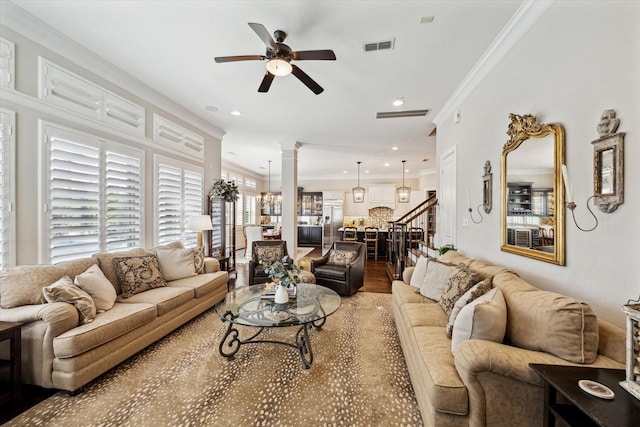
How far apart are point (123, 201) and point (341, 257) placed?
3.34m

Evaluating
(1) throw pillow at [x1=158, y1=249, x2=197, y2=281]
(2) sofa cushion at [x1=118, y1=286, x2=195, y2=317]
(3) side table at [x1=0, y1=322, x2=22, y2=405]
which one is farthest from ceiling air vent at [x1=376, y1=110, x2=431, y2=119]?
(3) side table at [x1=0, y1=322, x2=22, y2=405]

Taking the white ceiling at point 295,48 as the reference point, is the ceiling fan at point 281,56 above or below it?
below

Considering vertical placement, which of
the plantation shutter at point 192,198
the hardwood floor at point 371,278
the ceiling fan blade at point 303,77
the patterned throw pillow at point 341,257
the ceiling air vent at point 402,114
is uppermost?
the ceiling air vent at point 402,114

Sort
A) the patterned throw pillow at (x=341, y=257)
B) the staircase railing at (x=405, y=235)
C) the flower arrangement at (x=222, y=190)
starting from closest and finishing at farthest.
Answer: the patterned throw pillow at (x=341, y=257) < the flower arrangement at (x=222, y=190) < the staircase railing at (x=405, y=235)

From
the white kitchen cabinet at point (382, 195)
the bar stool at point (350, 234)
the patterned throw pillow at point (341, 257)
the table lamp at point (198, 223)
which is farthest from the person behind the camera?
the white kitchen cabinet at point (382, 195)

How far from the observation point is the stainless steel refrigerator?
10.3 m

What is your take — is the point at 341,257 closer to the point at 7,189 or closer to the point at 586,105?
the point at 586,105

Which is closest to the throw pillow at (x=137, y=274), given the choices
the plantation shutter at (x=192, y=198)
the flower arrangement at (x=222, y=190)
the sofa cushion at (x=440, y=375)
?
the plantation shutter at (x=192, y=198)

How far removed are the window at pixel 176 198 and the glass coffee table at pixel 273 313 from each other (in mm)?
1763

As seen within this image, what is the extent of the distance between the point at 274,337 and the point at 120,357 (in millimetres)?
1394

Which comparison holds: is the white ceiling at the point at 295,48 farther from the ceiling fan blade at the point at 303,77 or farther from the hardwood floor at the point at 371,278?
the hardwood floor at the point at 371,278

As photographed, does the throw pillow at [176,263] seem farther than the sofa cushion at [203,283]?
Yes

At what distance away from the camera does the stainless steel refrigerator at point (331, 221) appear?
1027 centimetres

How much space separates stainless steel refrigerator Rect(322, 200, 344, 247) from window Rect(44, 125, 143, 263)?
739cm
